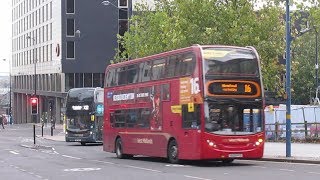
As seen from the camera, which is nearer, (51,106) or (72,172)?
(72,172)

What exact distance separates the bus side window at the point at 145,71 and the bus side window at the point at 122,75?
1892mm

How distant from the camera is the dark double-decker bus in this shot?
47.4 m

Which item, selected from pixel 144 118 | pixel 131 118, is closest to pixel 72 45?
pixel 131 118

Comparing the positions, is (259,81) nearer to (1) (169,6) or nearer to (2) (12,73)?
(1) (169,6)

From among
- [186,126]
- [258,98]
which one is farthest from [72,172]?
[258,98]

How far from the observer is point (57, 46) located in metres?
90.6

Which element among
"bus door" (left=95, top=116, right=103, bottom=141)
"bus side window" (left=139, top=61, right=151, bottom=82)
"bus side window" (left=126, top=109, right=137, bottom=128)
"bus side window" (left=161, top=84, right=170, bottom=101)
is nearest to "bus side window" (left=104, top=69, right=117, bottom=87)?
"bus side window" (left=126, top=109, right=137, bottom=128)

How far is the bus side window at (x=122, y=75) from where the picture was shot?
3062 centimetres

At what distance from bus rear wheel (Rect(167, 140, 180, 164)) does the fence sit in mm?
13563

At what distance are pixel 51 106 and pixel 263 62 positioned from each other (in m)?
67.6

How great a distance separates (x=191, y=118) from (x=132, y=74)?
6288 mm

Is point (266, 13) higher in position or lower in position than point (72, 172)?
higher

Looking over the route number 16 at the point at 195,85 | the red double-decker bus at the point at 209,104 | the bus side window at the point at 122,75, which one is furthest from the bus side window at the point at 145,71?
the route number 16 at the point at 195,85

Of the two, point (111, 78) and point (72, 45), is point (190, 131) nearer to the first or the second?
point (111, 78)
